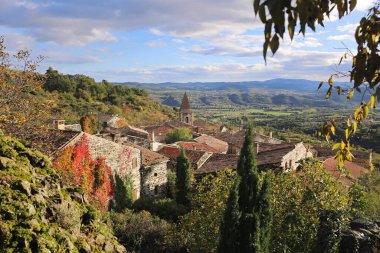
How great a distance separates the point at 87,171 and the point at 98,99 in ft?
191

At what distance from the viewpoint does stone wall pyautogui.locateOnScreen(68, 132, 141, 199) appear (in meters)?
21.4

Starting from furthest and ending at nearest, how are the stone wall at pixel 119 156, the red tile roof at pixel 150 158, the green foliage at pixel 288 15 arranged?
the red tile roof at pixel 150 158 → the stone wall at pixel 119 156 → the green foliage at pixel 288 15

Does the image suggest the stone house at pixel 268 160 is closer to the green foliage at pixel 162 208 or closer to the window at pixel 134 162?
the green foliage at pixel 162 208

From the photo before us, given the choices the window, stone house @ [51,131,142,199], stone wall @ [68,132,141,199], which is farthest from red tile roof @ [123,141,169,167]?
the window

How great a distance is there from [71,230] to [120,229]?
10.8 m

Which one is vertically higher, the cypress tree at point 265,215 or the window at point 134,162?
the cypress tree at point 265,215

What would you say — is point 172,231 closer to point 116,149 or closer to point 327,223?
point 327,223

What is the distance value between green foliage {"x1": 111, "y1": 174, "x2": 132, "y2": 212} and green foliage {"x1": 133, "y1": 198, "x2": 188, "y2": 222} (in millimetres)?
571

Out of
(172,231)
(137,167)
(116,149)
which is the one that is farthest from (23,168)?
(137,167)

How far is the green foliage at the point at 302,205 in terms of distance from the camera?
1234 centimetres

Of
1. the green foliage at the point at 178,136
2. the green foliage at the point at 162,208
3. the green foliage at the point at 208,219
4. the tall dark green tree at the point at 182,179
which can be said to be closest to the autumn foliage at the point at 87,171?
the green foliage at the point at 162,208

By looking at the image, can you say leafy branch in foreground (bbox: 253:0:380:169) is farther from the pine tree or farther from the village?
the village

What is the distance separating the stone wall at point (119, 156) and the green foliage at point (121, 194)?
415 mm

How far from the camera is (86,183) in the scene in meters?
20.5
